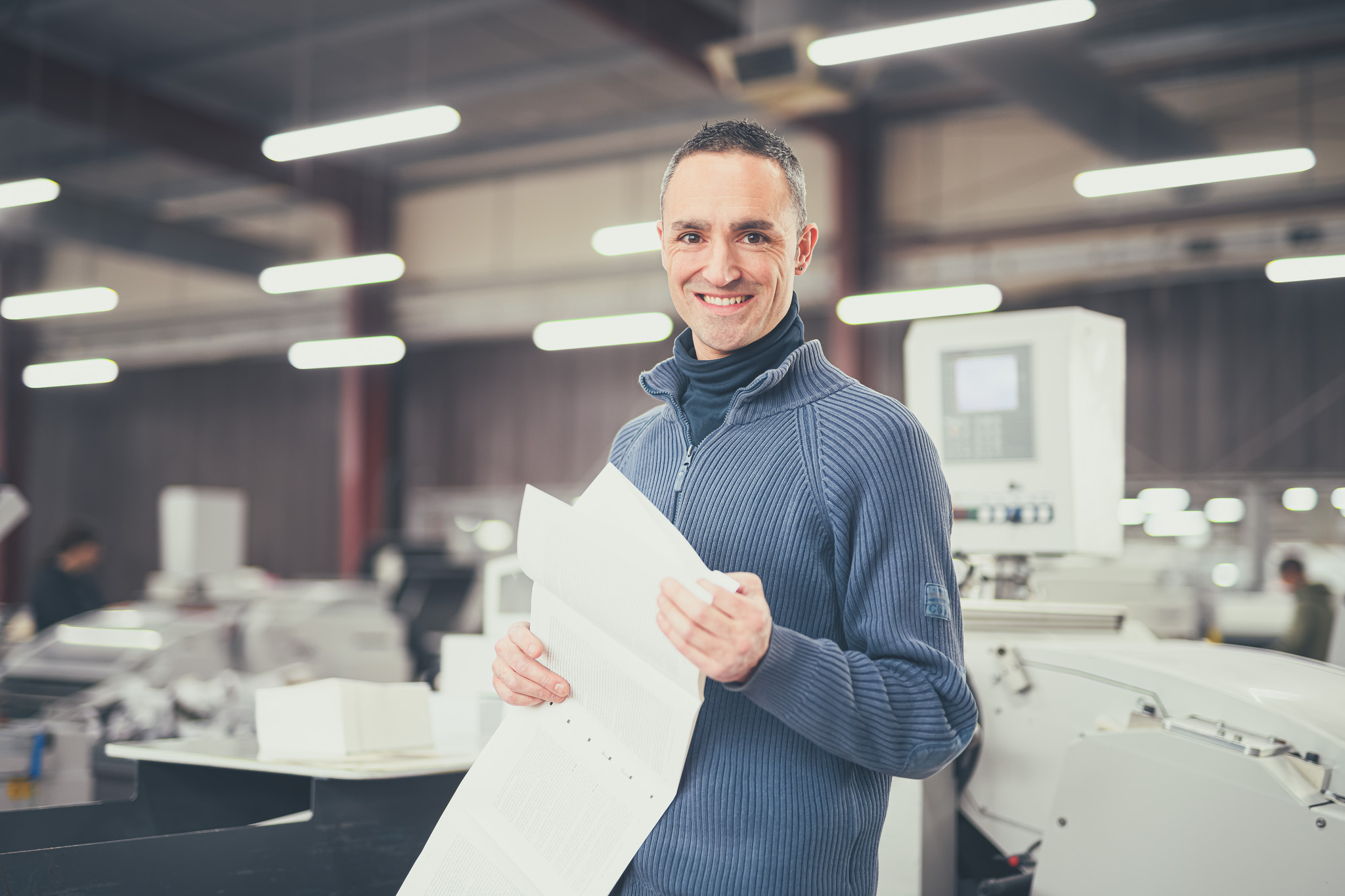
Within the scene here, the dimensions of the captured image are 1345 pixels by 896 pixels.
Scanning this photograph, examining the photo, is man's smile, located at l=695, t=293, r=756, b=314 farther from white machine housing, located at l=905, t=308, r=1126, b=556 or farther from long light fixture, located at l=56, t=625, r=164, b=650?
long light fixture, located at l=56, t=625, r=164, b=650

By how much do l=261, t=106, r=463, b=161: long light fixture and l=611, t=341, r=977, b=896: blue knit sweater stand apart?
13.0 feet

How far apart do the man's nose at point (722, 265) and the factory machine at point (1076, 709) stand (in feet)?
3.84

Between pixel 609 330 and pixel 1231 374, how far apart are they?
4919 millimetres

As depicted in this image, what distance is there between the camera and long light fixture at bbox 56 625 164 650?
13.0 feet

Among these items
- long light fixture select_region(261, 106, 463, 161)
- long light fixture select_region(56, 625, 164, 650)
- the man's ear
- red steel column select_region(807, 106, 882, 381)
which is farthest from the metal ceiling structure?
the man's ear

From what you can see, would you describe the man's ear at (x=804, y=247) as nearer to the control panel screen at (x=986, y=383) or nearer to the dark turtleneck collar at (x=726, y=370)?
the dark turtleneck collar at (x=726, y=370)

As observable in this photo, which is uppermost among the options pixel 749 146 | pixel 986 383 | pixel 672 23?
pixel 672 23

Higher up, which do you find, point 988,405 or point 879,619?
point 988,405

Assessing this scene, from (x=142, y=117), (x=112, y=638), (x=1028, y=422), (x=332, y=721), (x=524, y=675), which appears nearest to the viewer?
(x=524, y=675)

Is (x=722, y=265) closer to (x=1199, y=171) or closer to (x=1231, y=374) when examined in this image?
(x=1199, y=171)

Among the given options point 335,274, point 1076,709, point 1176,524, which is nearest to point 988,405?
point 1076,709

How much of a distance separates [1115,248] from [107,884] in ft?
27.6

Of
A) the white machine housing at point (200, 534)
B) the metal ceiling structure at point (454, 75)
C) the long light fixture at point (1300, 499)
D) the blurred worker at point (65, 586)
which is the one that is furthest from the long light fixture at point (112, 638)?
the long light fixture at point (1300, 499)

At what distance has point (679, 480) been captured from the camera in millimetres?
1171
